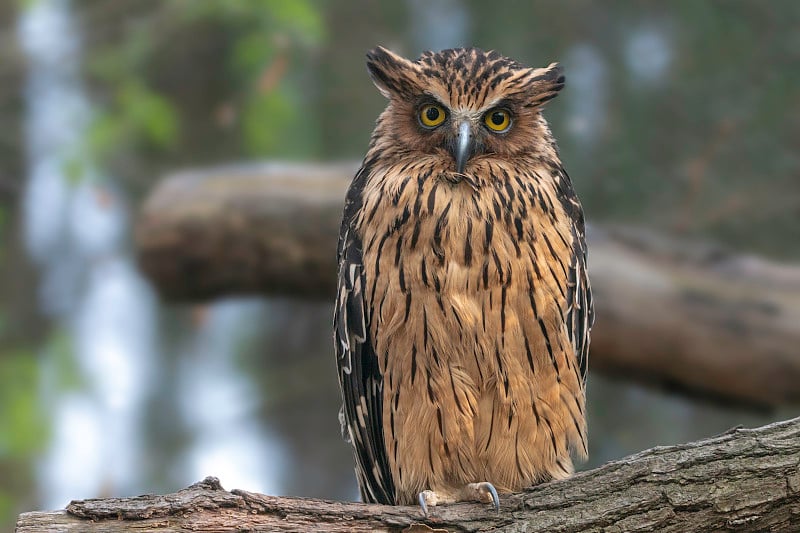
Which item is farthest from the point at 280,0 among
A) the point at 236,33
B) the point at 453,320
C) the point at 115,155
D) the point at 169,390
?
the point at 453,320

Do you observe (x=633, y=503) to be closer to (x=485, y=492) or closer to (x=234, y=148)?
(x=485, y=492)

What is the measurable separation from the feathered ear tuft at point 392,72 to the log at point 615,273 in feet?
5.14

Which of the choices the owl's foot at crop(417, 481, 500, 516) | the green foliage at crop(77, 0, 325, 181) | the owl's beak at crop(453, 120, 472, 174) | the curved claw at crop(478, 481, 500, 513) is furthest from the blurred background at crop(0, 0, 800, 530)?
the curved claw at crop(478, 481, 500, 513)

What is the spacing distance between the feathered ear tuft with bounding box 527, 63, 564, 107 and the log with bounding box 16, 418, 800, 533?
76 cm

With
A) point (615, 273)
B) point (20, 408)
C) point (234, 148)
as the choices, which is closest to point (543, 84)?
point (615, 273)

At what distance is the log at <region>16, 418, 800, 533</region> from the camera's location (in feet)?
4.73

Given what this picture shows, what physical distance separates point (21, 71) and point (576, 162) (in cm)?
229

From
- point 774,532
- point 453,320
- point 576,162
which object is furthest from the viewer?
point 576,162

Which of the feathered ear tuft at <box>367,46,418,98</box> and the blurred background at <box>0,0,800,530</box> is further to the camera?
the blurred background at <box>0,0,800,530</box>

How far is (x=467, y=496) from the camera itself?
1.73m

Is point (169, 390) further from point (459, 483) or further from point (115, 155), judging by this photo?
point (459, 483)

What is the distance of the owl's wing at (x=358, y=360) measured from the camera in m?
1.84

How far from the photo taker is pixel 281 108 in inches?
135

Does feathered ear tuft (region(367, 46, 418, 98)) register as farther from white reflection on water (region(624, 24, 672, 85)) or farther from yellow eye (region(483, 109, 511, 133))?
white reflection on water (region(624, 24, 672, 85))
